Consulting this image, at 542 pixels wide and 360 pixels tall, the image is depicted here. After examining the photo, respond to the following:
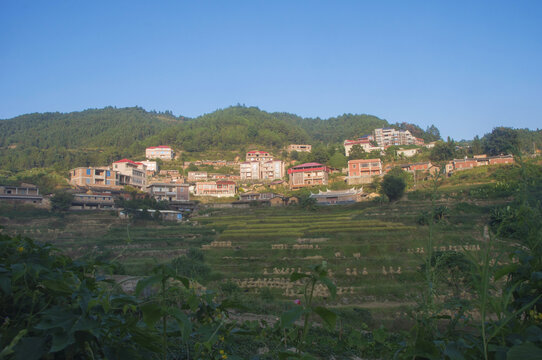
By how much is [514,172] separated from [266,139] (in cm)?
7086

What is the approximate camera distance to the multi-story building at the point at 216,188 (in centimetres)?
4372

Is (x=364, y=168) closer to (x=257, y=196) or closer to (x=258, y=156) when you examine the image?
(x=257, y=196)

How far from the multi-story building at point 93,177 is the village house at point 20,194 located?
5824 millimetres

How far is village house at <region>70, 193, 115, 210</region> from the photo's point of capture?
32.6 meters

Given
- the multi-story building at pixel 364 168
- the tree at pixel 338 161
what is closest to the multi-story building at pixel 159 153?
the tree at pixel 338 161

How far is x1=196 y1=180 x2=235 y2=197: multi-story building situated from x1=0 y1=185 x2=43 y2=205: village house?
680 inches

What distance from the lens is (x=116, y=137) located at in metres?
75.8

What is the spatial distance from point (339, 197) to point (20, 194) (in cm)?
3225

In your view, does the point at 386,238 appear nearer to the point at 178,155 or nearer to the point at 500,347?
the point at 500,347

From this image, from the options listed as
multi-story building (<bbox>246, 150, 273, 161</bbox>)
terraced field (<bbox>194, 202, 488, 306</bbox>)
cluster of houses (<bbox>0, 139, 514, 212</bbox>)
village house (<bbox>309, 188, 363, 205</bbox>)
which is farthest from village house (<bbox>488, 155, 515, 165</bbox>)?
multi-story building (<bbox>246, 150, 273, 161</bbox>)

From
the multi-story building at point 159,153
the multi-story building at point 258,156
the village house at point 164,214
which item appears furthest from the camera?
the multi-story building at point 159,153

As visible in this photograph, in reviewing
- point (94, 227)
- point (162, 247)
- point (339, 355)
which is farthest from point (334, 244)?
point (94, 227)

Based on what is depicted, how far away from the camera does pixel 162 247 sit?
2259cm

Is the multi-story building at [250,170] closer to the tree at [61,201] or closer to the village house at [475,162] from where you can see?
the tree at [61,201]
